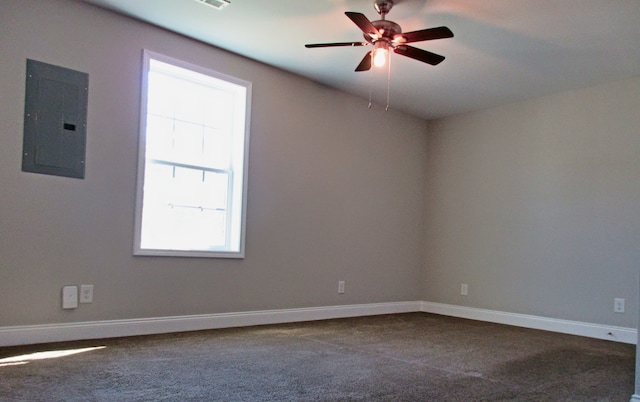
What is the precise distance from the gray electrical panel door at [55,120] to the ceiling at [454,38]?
25.2 inches

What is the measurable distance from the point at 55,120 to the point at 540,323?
462 centimetres

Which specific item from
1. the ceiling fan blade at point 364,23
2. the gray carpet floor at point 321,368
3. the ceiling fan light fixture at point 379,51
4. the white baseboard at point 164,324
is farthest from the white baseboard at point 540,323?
the ceiling fan blade at point 364,23

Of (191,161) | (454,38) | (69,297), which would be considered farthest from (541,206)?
(69,297)

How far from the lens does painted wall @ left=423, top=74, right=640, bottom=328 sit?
14.7 ft

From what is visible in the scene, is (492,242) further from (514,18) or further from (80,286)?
(80,286)

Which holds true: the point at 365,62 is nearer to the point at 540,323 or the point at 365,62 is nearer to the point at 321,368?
the point at 321,368

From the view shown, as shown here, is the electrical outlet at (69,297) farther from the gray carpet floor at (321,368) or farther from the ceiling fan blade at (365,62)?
the ceiling fan blade at (365,62)

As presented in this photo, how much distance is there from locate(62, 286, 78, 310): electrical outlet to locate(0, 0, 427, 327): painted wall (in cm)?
5

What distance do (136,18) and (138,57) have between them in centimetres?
29

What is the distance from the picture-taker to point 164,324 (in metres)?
3.81

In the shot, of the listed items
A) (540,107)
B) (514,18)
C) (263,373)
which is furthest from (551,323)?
(263,373)

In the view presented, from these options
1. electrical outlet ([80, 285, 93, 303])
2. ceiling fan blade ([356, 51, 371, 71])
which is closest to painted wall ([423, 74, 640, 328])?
ceiling fan blade ([356, 51, 371, 71])

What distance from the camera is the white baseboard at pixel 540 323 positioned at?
14.1 ft

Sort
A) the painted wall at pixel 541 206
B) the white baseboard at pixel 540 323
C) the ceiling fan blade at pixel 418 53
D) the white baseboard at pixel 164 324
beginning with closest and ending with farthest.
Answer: the white baseboard at pixel 164 324 → the ceiling fan blade at pixel 418 53 → the white baseboard at pixel 540 323 → the painted wall at pixel 541 206
